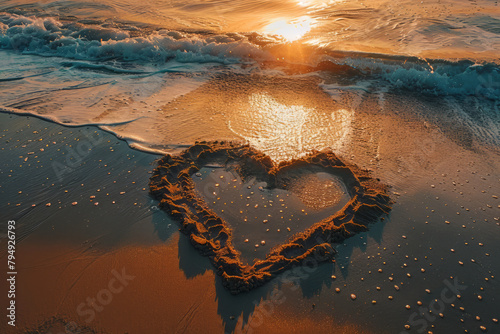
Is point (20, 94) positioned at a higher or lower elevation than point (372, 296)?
higher

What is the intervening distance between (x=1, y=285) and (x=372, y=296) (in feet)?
11.5

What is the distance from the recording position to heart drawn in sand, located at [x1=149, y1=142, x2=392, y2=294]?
3127 millimetres

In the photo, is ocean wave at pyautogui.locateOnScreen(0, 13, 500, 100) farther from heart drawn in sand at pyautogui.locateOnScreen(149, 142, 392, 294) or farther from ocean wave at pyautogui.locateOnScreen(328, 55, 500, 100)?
heart drawn in sand at pyautogui.locateOnScreen(149, 142, 392, 294)

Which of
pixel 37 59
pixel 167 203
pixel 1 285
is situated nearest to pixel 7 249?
pixel 1 285

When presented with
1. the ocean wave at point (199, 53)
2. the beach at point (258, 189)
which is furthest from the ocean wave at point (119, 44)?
the beach at point (258, 189)

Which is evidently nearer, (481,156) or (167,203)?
(167,203)

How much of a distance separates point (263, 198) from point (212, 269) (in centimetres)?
112

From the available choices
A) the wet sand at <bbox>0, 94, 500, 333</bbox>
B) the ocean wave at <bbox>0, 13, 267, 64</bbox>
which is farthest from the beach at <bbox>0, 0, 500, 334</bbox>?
the ocean wave at <bbox>0, 13, 267, 64</bbox>

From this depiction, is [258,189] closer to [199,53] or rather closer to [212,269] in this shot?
[212,269]

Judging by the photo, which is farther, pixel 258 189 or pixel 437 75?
pixel 437 75

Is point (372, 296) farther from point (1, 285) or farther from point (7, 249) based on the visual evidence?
point (7, 249)

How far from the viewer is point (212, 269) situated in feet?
10.2

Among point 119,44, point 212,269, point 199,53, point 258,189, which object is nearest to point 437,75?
point 258,189

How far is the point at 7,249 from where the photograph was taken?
11.0 ft
